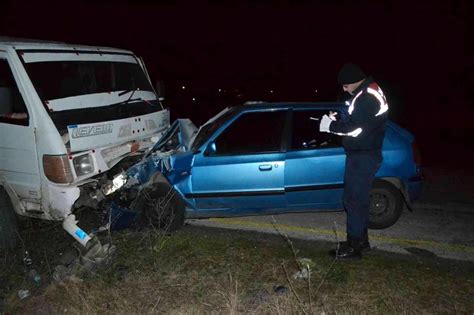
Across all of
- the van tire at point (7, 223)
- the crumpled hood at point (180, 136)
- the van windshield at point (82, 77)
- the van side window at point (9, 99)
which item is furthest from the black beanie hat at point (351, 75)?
the van tire at point (7, 223)

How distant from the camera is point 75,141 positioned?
4.98 meters

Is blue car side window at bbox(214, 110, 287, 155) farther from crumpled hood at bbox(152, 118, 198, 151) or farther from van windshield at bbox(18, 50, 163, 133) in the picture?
van windshield at bbox(18, 50, 163, 133)

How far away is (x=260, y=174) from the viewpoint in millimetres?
5203

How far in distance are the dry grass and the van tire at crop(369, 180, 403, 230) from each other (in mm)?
717

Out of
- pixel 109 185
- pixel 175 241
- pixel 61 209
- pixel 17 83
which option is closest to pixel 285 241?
pixel 175 241

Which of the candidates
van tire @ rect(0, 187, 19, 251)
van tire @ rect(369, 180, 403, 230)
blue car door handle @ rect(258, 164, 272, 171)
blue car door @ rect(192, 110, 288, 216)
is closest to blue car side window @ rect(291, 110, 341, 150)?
blue car door @ rect(192, 110, 288, 216)

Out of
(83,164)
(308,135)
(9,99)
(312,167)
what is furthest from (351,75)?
(9,99)

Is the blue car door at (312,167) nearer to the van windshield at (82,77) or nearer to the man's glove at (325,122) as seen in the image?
the man's glove at (325,122)

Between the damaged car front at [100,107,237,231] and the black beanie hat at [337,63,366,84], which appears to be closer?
the black beanie hat at [337,63,366,84]

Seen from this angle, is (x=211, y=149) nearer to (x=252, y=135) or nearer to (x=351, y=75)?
(x=252, y=135)

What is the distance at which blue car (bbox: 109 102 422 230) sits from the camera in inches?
205

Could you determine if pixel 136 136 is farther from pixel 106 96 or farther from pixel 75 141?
pixel 75 141

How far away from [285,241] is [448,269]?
1.69m

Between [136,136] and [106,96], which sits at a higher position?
[106,96]
